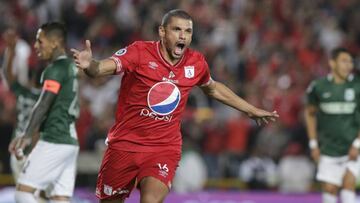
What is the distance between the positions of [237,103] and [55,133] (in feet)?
7.66

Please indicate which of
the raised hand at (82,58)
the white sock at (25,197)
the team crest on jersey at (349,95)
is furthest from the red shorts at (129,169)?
the team crest on jersey at (349,95)

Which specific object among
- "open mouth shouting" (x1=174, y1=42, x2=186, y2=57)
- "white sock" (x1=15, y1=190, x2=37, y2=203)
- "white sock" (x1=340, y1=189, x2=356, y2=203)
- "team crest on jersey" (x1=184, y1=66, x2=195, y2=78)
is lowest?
"white sock" (x1=340, y1=189, x2=356, y2=203)

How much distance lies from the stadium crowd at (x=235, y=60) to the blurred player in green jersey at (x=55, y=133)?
5972 mm

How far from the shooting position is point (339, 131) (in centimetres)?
1339

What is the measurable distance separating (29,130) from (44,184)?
0.82 meters

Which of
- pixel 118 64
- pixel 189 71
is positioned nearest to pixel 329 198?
pixel 189 71

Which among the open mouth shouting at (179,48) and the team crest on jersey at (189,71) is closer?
the open mouth shouting at (179,48)

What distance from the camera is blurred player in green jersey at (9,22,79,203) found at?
11117 mm

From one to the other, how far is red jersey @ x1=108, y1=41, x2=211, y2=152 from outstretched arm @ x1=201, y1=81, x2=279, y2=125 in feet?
1.59

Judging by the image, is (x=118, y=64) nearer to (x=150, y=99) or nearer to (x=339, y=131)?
(x=150, y=99)

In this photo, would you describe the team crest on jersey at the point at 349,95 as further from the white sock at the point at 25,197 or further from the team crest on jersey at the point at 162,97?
the white sock at the point at 25,197

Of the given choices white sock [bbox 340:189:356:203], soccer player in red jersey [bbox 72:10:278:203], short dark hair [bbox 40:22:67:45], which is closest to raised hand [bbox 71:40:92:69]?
soccer player in red jersey [bbox 72:10:278:203]

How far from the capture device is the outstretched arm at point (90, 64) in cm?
859

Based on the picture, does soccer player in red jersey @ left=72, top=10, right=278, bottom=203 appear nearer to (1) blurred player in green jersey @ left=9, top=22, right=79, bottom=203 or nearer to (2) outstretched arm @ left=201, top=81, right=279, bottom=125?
(2) outstretched arm @ left=201, top=81, right=279, bottom=125
